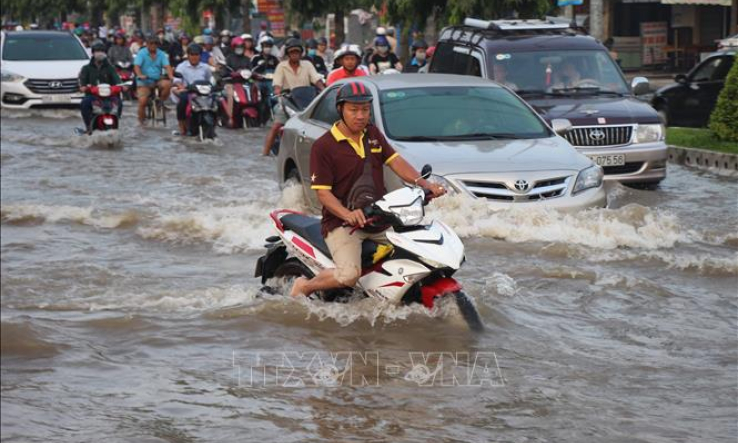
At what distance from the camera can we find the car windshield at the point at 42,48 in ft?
91.0

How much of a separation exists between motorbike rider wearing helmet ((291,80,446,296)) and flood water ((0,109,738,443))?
1.37 ft

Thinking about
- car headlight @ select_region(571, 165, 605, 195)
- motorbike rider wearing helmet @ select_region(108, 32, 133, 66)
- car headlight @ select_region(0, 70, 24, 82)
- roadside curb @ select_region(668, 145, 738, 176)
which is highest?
motorbike rider wearing helmet @ select_region(108, 32, 133, 66)

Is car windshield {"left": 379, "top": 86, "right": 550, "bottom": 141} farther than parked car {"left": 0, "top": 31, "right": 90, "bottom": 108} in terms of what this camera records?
No

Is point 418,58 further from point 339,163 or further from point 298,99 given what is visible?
point 339,163

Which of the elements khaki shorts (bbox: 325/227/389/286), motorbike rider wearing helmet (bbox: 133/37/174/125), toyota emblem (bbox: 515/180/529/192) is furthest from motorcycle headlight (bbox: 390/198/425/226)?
motorbike rider wearing helmet (bbox: 133/37/174/125)

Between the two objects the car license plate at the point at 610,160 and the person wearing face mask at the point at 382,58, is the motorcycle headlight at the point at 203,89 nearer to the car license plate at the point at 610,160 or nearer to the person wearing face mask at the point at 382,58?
the person wearing face mask at the point at 382,58

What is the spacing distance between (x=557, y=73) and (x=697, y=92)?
6.05m

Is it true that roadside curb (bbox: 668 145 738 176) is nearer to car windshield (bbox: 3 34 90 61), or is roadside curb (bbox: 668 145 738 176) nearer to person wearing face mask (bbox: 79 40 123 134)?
person wearing face mask (bbox: 79 40 123 134)

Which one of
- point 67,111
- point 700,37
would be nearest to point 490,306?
point 67,111

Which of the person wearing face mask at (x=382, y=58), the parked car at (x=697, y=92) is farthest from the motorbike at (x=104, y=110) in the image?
the parked car at (x=697, y=92)

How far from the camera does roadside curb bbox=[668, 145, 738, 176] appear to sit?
1644 cm

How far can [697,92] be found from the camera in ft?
68.3

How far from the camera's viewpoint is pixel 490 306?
8.88 meters

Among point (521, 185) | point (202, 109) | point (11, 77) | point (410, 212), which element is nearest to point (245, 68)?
point (202, 109)
